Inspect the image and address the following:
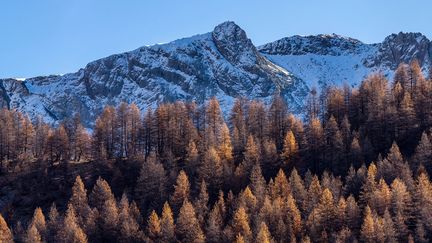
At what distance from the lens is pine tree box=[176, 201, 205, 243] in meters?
94.2

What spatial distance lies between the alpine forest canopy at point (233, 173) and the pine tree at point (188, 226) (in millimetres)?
217

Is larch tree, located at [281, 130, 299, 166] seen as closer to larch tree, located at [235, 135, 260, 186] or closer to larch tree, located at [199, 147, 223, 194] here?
larch tree, located at [235, 135, 260, 186]

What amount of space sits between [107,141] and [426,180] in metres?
71.7

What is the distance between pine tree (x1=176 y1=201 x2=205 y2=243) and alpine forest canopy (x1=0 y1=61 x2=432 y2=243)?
0.22 metres

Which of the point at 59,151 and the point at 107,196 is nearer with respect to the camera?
the point at 107,196

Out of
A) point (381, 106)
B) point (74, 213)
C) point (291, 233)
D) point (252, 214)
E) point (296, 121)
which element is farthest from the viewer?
point (296, 121)

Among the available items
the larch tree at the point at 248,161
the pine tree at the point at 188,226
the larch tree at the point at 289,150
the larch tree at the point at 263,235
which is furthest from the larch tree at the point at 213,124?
the larch tree at the point at 263,235

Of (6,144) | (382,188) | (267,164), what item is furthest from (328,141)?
(6,144)

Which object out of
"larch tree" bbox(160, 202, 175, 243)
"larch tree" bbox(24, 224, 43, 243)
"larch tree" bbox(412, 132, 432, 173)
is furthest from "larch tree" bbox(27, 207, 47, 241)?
"larch tree" bbox(412, 132, 432, 173)

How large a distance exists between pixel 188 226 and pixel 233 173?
22113 mm

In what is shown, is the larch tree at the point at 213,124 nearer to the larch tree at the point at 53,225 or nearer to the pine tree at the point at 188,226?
the pine tree at the point at 188,226

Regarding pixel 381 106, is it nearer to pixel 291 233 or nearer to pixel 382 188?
pixel 382 188

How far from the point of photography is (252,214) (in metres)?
98.5

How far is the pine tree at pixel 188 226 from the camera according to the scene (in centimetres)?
9425
